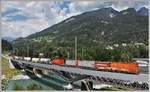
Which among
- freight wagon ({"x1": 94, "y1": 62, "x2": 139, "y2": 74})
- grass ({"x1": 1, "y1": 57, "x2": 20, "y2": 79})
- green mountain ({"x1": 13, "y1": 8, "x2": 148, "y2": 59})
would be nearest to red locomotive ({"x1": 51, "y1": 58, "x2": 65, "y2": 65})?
green mountain ({"x1": 13, "y1": 8, "x2": 148, "y2": 59})

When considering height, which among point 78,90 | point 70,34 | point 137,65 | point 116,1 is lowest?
point 78,90

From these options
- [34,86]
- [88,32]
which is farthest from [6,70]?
[88,32]

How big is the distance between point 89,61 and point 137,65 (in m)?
0.73

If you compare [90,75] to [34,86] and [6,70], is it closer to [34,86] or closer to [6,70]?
[34,86]

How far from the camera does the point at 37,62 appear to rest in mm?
6199

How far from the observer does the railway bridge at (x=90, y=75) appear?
517cm

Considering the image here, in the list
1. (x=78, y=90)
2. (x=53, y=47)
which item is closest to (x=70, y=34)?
(x=53, y=47)

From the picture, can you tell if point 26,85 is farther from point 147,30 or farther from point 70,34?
point 147,30

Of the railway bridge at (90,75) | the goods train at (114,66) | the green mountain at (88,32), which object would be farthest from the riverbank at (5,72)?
the goods train at (114,66)

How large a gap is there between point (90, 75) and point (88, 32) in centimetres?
78

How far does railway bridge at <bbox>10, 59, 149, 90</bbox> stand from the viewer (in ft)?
17.0

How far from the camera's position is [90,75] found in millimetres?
5945

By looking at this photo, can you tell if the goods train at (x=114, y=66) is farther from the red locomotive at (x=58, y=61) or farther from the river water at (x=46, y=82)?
the river water at (x=46, y=82)

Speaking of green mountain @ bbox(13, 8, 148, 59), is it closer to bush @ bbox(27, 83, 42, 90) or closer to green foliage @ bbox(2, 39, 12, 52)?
green foliage @ bbox(2, 39, 12, 52)
